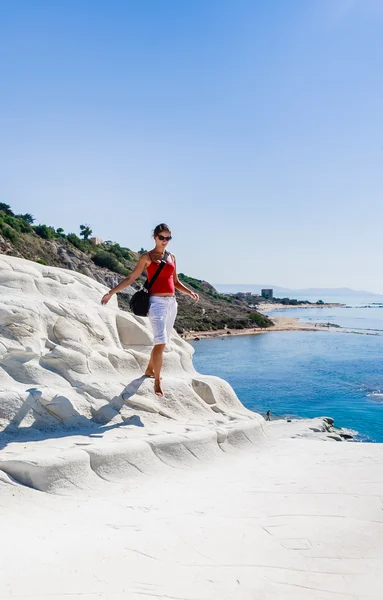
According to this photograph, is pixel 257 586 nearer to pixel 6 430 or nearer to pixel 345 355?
pixel 6 430

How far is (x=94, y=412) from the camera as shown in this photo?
5.12m

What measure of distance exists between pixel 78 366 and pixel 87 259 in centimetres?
4445

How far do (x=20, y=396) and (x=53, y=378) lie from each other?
55 cm

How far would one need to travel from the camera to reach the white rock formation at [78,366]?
16.1ft

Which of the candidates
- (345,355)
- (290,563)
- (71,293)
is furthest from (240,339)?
(290,563)

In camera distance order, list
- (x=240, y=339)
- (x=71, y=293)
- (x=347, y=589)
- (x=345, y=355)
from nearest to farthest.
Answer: (x=347, y=589) → (x=71, y=293) → (x=345, y=355) → (x=240, y=339)

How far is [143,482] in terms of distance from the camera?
4.19 meters

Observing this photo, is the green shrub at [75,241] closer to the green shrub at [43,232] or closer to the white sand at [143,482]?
the green shrub at [43,232]

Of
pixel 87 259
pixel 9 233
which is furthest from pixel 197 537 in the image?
pixel 87 259

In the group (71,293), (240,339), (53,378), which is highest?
(71,293)

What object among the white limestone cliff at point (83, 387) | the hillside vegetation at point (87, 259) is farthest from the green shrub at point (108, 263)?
the white limestone cliff at point (83, 387)

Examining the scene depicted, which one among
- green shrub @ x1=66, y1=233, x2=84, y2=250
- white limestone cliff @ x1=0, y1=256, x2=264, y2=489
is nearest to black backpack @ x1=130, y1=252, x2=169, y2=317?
white limestone cliff @ x1=0, y1=256, x2=264, y2=489

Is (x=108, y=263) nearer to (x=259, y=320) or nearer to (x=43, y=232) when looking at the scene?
(x=43, y=232)

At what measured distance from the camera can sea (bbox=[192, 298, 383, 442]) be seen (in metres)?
22.0
